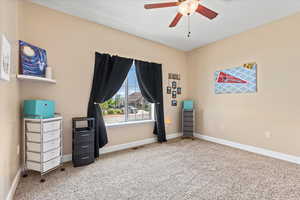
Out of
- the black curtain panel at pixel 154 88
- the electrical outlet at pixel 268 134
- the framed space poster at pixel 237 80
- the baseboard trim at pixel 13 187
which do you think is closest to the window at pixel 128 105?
the black curtain panel at pixel 154 88

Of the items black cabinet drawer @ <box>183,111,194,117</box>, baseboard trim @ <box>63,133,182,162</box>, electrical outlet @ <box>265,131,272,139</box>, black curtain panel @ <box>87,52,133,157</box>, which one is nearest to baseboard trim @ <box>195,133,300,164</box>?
electrical outlet @ <box>265,131,272,139</box>

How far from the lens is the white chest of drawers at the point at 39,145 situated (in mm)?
1997

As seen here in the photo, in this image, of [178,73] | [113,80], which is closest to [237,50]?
[178,73]

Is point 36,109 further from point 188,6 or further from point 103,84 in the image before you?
point 188,6

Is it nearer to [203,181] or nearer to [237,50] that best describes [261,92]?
[237,50]

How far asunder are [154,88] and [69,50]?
217 centimetres

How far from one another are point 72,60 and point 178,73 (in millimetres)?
3029

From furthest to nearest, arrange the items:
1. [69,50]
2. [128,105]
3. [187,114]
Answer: [187,114]
[128,105]
[69,50]

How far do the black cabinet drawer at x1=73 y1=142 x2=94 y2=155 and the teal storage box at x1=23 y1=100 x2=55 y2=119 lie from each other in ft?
2.31

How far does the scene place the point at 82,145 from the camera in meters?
2.49

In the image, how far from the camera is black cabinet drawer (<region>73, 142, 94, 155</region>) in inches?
96.1

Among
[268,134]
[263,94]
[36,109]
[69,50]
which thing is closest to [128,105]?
[69,50]

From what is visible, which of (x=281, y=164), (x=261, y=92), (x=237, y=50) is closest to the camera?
(x=281, y=164)

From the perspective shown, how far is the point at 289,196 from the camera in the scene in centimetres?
171
